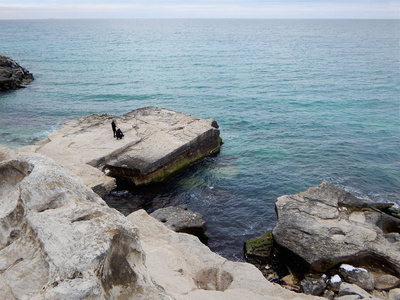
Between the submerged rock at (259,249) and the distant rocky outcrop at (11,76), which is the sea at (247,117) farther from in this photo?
the distant rocky outcrop at (11,76)

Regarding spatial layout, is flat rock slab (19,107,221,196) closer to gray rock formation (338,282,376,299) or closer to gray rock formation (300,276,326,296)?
gray rock formation (300,276,326,296)

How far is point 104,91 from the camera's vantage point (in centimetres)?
4641

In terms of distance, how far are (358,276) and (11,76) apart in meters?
48.4

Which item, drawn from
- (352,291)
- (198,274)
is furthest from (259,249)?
(198,274)

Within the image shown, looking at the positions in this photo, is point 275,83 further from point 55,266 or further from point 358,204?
point 55,266

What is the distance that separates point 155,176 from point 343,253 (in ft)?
39.1

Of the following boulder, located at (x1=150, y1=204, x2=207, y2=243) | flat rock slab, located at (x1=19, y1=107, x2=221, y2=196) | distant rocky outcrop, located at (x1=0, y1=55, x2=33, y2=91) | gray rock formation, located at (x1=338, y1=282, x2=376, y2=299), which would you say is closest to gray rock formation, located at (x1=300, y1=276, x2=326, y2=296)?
gray rock formation, located at (x1=338, y1=282, x2=376, y2=299)

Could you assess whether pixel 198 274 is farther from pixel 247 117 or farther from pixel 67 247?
pixel 247 117

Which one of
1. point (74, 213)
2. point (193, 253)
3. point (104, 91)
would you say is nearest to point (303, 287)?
point (193, 253)

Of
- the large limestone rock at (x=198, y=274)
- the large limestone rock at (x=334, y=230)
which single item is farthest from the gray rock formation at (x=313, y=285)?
the large limestone rock at (x=198, y=274)

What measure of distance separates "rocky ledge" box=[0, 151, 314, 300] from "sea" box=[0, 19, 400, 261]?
9232 millimetres

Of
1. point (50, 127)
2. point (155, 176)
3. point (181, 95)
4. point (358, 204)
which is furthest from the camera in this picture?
point (181, 95)

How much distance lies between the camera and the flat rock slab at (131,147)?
21172 millimetres

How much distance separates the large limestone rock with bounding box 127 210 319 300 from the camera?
410 inches
